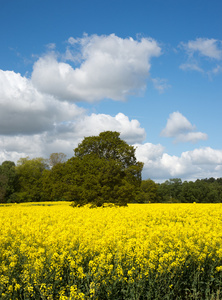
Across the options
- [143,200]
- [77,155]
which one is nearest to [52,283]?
[77,155]

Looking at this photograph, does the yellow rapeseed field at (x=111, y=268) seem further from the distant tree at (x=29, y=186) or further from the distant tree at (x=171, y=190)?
the distant tree at (x=171, y=190)

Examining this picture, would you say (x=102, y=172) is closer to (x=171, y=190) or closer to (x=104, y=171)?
(x=104, y=171)

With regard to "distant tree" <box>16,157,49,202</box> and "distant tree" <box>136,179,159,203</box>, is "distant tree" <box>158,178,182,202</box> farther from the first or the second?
"distant tree" <box>16,157,49,202</box>

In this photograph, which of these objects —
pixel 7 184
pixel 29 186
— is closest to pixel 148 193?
pixel 29 186

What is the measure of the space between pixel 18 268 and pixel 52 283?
1.04 meters

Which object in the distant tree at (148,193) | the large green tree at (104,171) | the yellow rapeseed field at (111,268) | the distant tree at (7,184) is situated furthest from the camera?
the distant tree at (148,193)

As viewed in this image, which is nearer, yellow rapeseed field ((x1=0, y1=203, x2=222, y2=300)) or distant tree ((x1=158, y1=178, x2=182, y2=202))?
yellow rapeseed field ((x1=0, y1=203, x2=222, y2=300))

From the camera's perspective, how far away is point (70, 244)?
6863mm

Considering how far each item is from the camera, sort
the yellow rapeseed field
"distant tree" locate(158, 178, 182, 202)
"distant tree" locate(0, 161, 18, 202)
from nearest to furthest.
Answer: the yellow rapeseed field < "distant tree" locate(0, 161, 18, 202) < "distant tree" locate(158, 178, 182, 202)

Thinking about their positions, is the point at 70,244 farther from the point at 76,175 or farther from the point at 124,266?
the point at 76,175

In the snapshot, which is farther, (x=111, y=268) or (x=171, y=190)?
(x=171, y=190)

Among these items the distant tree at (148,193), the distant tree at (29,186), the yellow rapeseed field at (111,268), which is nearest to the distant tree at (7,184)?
the distant tree at (29,186)

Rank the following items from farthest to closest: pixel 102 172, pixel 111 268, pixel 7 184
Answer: pixel 7 184
pixel 102 172
pixel 111 268

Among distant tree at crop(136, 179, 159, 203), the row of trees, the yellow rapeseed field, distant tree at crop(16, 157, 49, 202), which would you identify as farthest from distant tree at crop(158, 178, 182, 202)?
the yellow rapeseed field
